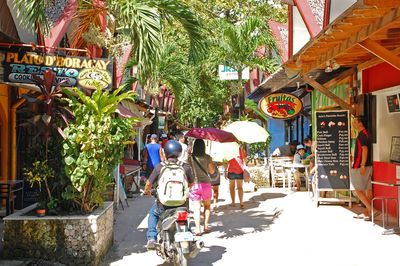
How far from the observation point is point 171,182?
554cm

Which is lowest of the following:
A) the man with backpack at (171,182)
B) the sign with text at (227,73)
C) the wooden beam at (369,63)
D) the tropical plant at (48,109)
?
the man with backpack at (171,182)

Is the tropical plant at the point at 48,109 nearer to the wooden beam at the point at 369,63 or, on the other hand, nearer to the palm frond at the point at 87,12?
the palm frond at the point at 87,12

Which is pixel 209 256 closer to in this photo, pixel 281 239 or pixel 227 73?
pixel 281 239

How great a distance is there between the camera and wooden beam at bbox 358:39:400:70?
5910 millimetres

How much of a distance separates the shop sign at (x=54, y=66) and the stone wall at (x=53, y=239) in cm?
359

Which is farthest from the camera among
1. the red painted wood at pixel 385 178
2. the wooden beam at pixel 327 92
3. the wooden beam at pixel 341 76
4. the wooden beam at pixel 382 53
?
the wooden beam at pixel 341 76

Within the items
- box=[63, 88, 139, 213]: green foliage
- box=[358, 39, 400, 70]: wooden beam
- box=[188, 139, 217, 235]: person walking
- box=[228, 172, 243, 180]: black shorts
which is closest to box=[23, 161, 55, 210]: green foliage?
box=[63, 88, 139, 213]: green foliage

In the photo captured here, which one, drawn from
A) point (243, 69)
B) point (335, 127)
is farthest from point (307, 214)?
point (243, 69)

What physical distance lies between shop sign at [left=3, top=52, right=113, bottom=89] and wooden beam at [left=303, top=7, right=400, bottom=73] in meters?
4.23

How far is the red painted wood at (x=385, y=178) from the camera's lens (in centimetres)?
849

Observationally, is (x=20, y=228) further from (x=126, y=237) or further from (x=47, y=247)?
(x=126, y=237)

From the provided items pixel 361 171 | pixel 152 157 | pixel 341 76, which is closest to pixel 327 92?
pixel 341 76

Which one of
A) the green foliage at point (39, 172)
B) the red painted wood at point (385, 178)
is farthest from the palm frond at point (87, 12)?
the red painted wood at point (385, 178)

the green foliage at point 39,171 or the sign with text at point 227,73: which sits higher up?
the sign with text at point 227,73
